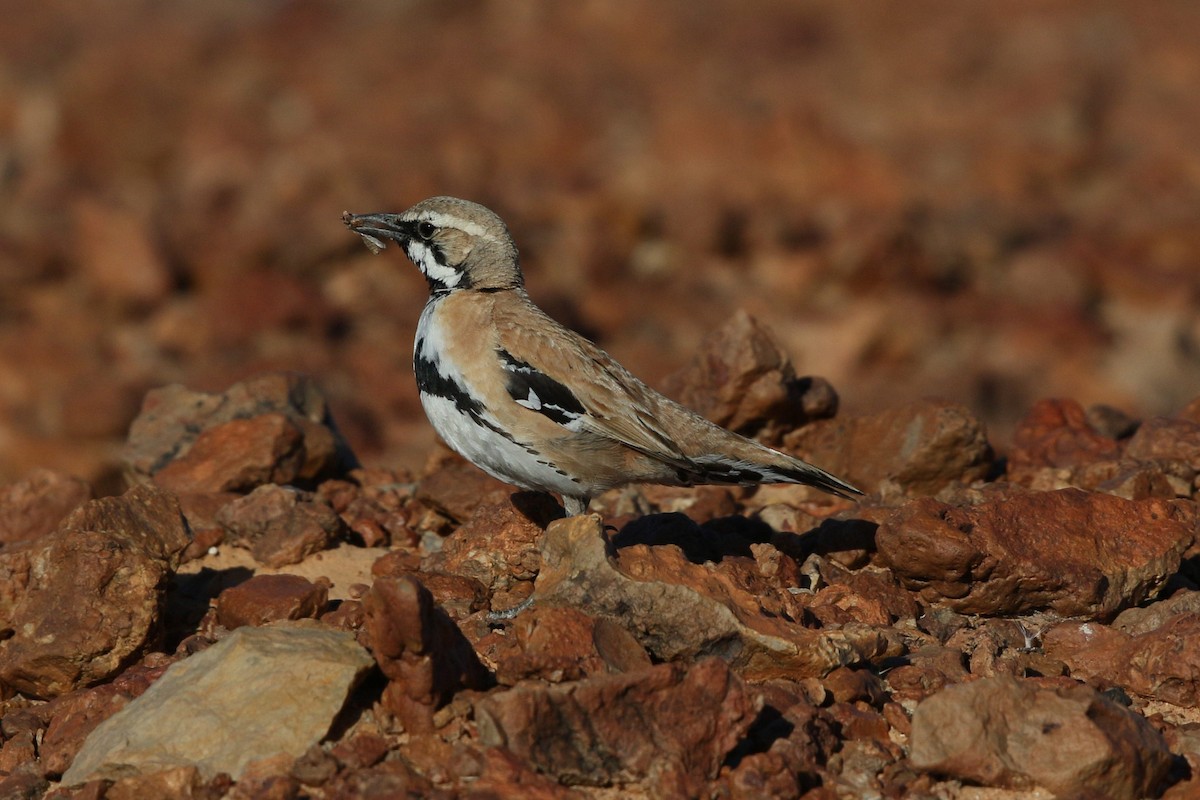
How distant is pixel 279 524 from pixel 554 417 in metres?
2.22

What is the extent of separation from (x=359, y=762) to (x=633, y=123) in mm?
28343

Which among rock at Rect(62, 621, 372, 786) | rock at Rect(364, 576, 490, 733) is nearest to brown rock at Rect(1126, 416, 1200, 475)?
rock at Rect(364, 576, 490, 733)

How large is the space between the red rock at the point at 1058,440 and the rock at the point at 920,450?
70cm

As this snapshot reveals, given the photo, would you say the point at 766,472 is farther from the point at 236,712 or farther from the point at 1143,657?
the point at 236,712

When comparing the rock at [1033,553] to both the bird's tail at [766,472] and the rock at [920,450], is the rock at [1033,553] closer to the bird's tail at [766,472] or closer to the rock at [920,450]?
the bird's tail at [766,472]

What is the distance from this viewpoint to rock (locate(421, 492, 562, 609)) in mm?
9008

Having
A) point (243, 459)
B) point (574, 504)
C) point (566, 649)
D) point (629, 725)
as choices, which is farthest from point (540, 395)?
point (243, 459)

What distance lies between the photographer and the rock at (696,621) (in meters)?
7.38

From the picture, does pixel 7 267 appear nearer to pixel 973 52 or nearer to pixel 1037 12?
pixel 973 52

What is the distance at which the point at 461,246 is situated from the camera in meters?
9.89

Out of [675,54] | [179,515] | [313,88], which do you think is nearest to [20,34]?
[313,88]

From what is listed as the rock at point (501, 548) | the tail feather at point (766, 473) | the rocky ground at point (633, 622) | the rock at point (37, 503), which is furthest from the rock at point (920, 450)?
the rock at point (37, 503)

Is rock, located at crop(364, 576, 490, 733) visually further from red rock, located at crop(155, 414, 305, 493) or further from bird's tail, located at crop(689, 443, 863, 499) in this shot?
red rock, located at crop(155, 414, 305, 493)

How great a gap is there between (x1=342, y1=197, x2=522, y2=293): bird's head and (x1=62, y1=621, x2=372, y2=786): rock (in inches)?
130
